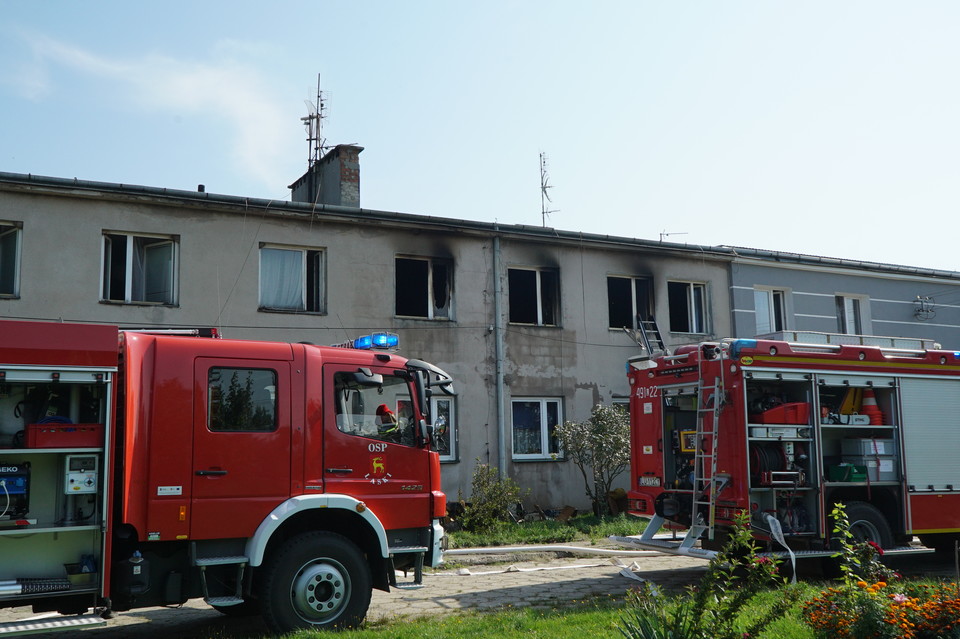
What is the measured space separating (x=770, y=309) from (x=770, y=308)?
2cm

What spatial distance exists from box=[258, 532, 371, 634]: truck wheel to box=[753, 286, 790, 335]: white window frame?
629 inches

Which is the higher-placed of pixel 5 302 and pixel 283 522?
pixel 5 302

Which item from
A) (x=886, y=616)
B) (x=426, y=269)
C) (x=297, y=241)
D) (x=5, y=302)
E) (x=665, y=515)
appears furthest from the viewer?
(x=426, y=269)

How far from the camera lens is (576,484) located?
61.7 feet

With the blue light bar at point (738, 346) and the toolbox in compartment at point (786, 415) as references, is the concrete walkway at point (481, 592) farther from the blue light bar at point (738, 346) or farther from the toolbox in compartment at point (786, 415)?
the blue light bar at point (738, 346)

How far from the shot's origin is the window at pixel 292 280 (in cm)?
1666

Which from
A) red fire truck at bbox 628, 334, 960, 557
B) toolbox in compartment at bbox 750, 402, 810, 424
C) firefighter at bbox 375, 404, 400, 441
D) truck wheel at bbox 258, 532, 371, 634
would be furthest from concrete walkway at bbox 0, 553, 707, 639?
toolbox in compartment at bbox 750, 402, 810, 424

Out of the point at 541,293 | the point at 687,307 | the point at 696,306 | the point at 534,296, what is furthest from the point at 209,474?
the point at 696,306

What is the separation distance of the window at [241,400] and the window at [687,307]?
1412 centimetres

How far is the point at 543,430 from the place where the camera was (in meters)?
18.9

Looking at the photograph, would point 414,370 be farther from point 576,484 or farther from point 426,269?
point 576,484

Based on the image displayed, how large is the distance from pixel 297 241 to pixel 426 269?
9.12 ft

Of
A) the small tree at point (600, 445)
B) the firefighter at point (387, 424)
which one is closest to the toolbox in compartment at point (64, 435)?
the firefighter at point (387, 424)

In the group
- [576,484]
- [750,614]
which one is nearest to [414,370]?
[750,614]
